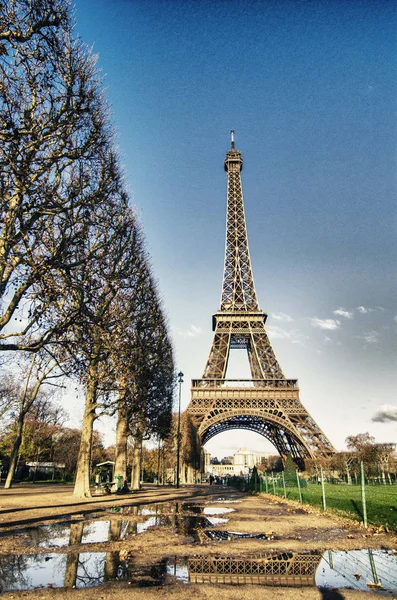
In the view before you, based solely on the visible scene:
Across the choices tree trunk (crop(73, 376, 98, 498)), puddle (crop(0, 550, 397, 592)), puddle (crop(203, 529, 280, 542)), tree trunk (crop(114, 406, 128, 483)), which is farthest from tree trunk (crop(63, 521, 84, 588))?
tree trunk (crop(114, 406, 128, 483))

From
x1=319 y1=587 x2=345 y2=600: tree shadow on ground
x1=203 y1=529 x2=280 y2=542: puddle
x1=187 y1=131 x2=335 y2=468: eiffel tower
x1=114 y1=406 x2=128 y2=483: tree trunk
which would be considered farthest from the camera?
x1=187 y1=131 x2=335 y2=468: eiffel tower

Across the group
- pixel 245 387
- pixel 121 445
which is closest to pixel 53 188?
pixel 121 445

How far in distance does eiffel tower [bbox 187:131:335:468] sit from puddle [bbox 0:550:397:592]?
127 ft

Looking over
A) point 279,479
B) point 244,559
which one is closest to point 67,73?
point 244,559

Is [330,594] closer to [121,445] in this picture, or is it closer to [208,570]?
[208,570]

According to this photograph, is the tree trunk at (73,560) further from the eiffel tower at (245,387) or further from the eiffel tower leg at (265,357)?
the eiffel tower leg at (265,357)

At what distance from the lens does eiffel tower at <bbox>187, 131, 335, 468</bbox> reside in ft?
151

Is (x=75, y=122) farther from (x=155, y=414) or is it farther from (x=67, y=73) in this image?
(x=155, y=414)

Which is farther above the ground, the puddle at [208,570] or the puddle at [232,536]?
the puddle at [208,570]

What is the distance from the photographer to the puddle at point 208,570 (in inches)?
209

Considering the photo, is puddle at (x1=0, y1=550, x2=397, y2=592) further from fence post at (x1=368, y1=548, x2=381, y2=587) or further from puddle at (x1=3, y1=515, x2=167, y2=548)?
puddle at (x1=3, y1=515, x2=167, y2=548)

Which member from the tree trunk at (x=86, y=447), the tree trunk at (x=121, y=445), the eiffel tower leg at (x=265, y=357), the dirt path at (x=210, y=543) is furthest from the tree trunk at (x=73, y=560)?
the eiffel tower leg at (x=265, y=357)

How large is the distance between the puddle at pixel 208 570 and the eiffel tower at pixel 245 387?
38.8m

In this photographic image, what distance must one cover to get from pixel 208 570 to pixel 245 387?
44204 millimetres
